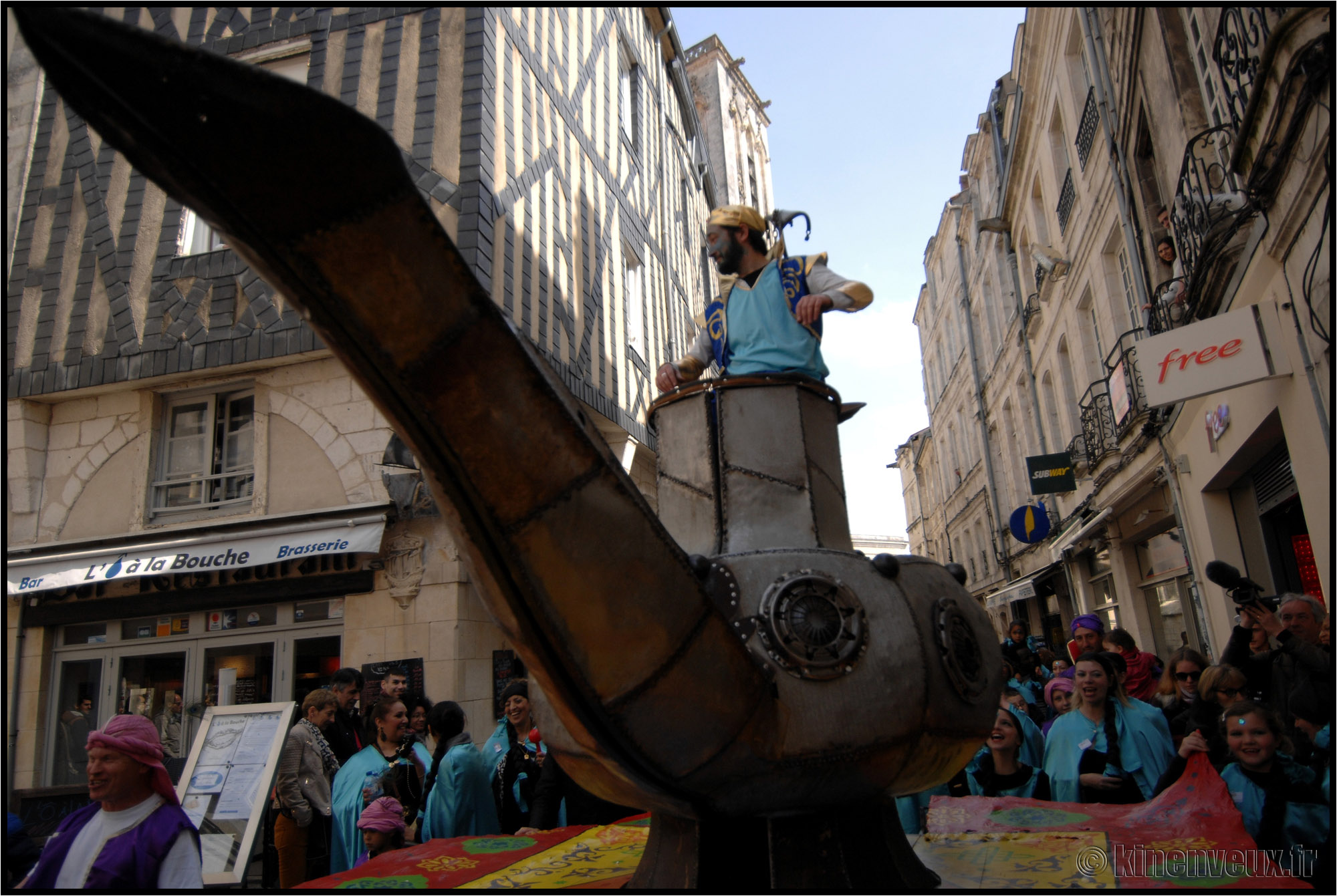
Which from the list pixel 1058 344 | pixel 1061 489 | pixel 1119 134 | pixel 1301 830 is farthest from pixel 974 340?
pixel 1301 830

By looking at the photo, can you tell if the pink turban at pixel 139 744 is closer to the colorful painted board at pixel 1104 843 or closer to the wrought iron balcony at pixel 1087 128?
the colorful painted board at pixel 1104 843

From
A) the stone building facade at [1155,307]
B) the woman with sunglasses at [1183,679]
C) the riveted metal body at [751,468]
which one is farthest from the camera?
the stone building facade at [1155,307]

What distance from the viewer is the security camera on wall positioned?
46.8 ft

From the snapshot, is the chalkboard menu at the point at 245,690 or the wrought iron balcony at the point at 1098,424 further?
the wrought iron balcony at the point at 1098,424

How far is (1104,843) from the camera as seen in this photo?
2.22 m

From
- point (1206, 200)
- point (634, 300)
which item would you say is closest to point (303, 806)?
point (1206, 200)

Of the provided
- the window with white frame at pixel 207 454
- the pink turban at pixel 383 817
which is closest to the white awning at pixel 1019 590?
the window with white frame at pixel 207 454

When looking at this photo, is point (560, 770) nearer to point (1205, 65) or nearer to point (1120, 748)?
point (1120, 748)

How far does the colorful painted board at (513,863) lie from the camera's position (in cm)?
232

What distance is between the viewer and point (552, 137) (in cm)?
1211

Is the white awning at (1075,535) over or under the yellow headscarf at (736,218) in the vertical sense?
over

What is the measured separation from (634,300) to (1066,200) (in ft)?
24.6

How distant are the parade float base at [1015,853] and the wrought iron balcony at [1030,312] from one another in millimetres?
15323

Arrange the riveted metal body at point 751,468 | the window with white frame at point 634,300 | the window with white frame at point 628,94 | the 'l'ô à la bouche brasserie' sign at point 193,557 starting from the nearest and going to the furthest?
the riveted metal body at point 751,468 < the 'l'ô à la bouche brasserie' sign at point 193,557 < the window with white frame at point 634,300 < the window with white frame at point 628,94
